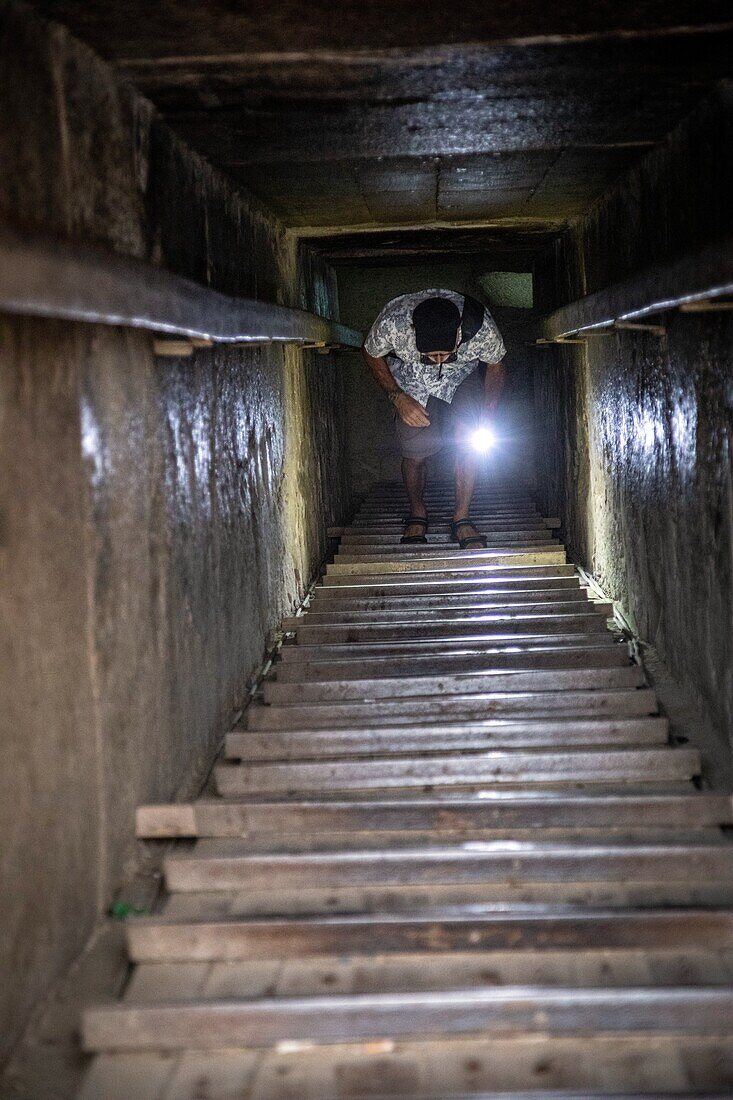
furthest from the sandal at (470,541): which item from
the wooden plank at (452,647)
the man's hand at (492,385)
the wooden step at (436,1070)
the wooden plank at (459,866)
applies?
the wooden step at (436,1070)

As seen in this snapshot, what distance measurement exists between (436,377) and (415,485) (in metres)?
0.85

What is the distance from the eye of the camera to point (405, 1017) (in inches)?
105

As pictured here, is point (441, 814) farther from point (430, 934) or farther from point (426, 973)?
point (426, 973)

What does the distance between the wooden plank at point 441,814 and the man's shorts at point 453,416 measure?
148 inches

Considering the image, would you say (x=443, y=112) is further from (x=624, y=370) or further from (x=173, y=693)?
(x=173, y=693)

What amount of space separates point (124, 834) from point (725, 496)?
7.61ft

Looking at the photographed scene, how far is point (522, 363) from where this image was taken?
1012cm

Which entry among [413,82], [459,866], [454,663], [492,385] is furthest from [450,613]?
[413,82]

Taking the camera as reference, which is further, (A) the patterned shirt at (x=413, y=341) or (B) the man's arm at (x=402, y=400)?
(B) the man's arm at (x=402, y=400)

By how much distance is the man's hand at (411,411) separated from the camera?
705cm

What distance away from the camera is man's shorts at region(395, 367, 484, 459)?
7152mm

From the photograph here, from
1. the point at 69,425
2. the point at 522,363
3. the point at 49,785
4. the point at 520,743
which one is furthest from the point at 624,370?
the point at 522,363

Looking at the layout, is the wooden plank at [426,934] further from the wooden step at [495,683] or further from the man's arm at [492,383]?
the man's arm at [492,383]

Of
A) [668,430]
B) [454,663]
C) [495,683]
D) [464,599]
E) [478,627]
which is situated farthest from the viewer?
[464,599]
